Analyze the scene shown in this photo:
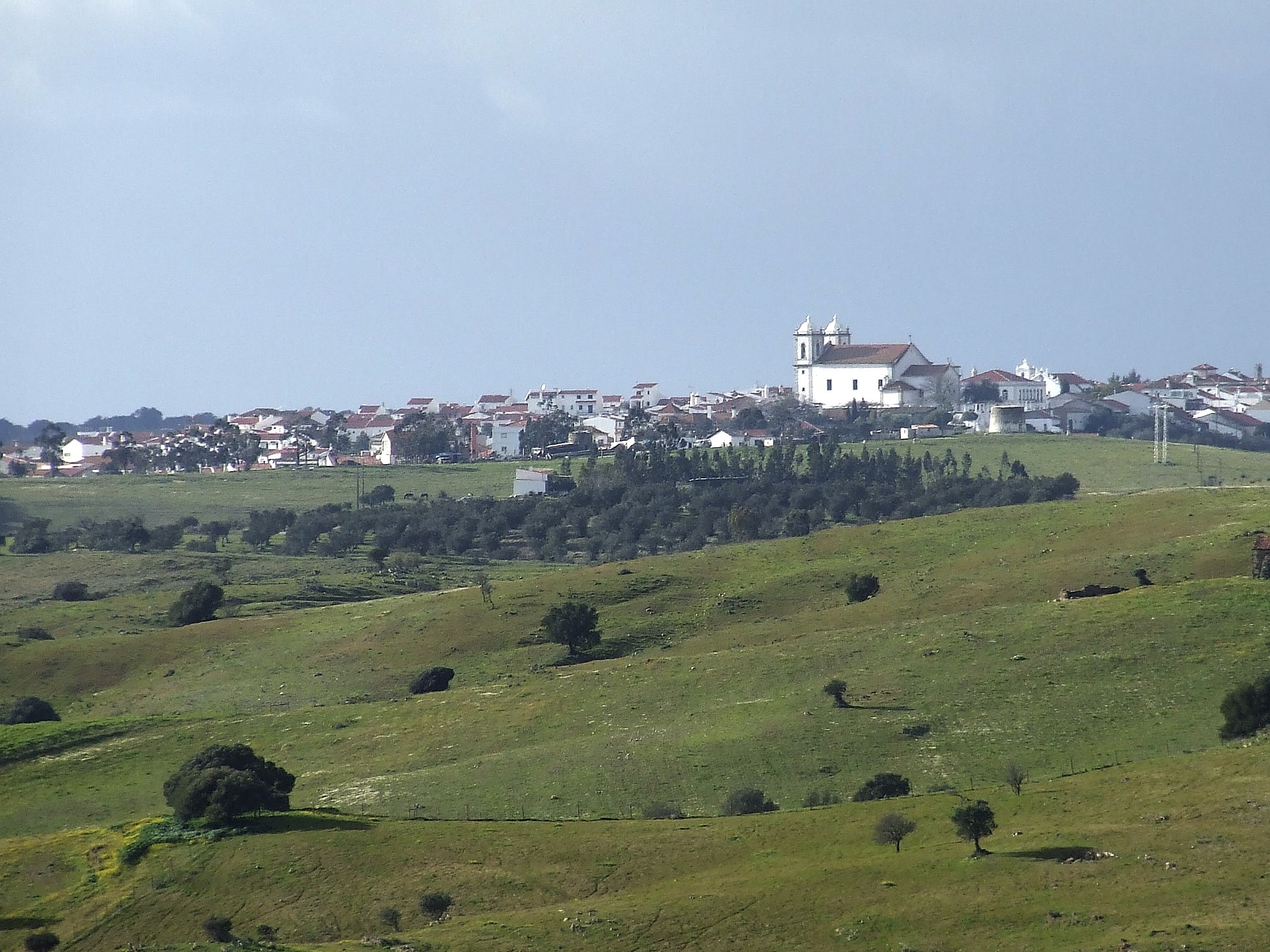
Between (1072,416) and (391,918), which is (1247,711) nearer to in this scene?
(391,918)

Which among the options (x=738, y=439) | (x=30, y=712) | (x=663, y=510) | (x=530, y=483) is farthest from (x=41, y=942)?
(x=738, y=439)

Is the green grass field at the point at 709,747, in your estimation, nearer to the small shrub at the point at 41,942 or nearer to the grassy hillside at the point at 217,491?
the small shrub at the point at 41,942

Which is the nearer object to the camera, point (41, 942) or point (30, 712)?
point (41, 942)

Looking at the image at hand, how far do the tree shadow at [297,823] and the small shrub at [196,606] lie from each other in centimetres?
3981

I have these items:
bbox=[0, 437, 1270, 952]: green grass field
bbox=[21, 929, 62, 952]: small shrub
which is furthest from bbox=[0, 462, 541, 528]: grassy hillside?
bbox=[21, 929, 62, 952]: small shrub

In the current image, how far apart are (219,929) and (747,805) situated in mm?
13454

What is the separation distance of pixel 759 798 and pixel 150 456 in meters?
159

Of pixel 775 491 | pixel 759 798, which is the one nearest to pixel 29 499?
pixel 775 491

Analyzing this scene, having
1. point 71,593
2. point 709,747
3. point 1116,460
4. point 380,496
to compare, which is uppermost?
point 1116,460

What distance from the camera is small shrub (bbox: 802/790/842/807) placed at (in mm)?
41844

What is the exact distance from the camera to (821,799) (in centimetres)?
4238

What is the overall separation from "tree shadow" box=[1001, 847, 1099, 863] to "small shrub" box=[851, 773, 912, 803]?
7.56 metres

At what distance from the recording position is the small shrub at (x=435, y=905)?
34.8m

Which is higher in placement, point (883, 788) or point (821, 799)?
point (883, 788)
